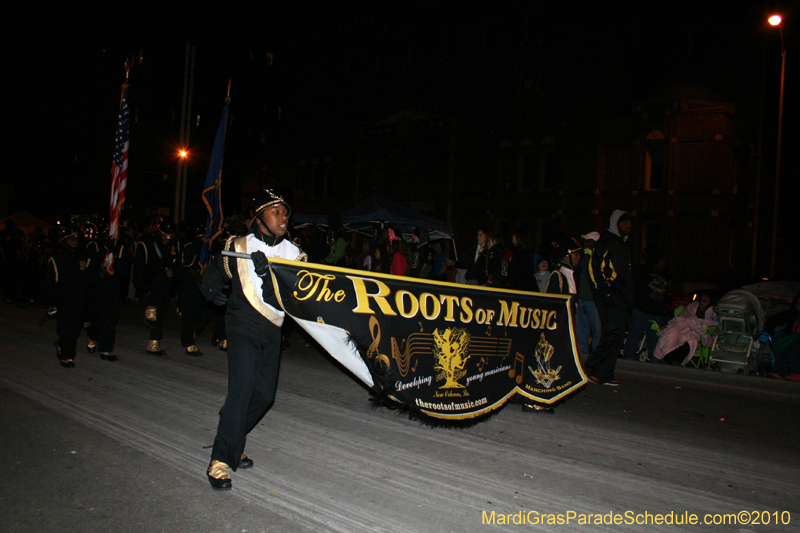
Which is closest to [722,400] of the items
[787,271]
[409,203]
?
[409,203]

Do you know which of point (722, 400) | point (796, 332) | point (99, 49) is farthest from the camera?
point (99, 49)

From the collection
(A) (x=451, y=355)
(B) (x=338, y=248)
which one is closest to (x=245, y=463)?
(A) (x=451, y=355)

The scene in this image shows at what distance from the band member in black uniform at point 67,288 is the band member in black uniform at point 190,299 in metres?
1.46

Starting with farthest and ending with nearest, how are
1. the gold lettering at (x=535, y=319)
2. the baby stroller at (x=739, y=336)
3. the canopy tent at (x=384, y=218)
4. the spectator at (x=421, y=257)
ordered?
the canopy tent at (x=384, y=218), the spectator at (x=421, y=257), the baby stroller at (x=739, y=336), the gold lettering at (x=535, y=319)

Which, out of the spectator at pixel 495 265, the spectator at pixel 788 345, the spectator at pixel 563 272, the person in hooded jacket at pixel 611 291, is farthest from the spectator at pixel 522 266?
the spectator at pixel 788 345

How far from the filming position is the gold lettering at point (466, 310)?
525 cm

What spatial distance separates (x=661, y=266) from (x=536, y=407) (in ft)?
18.6

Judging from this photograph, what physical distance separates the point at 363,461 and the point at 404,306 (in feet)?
4.14

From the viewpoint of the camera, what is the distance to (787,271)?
29.3m

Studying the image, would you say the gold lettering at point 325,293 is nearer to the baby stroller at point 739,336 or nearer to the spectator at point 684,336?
the spectator at point 684,336

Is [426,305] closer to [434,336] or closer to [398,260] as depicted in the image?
[434,336]

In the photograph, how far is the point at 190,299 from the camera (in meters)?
9.31

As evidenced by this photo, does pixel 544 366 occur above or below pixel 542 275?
below

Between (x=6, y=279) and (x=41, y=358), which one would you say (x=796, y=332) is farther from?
(x=6, y=279)
